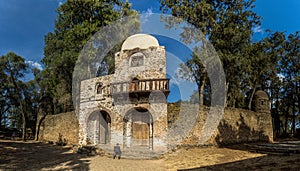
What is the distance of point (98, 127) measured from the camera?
1598cm

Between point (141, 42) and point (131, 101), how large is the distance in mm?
4576

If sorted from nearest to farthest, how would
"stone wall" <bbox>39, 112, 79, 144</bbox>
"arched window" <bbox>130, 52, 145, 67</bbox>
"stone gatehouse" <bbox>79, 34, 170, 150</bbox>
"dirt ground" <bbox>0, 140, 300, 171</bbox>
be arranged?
1. "dirt ground" <bbox>0, 140, 300, 171</bbox>
2. "stone gatehouse" <bbox>79, 34, 170, 150</bbox>
3. "arched window" <bbox>130, 52, 145, 67</bbox>
4. "stone wall" <bbox>39, 112, 79, 144</bbox>

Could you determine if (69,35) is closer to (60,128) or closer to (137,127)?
(60,128)

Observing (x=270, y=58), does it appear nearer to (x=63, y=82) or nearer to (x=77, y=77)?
(x=77, y=77)

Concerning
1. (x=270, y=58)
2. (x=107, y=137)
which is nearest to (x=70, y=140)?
(x=107, y=137)

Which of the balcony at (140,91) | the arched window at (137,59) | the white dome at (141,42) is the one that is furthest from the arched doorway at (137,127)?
the white dome at (141,42)

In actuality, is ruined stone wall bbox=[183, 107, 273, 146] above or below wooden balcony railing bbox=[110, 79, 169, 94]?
below

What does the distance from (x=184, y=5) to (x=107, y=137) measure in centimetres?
1110

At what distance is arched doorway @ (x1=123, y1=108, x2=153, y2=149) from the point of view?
48.3 feet

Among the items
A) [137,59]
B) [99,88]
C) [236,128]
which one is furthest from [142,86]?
[236,128]

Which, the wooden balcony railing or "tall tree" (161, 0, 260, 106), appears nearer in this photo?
the wooden balcony railing

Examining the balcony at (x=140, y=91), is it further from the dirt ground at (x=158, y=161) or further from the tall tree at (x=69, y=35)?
the tall tree at (x=69, y=35)

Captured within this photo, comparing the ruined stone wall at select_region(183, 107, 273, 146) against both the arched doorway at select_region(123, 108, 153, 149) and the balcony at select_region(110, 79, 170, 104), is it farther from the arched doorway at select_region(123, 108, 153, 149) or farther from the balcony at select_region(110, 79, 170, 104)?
the balcony at select_region(110, 79, 170, 104)

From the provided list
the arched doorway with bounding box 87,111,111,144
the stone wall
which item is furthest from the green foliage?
the arched doorway with bounding box 87,111,111,144
